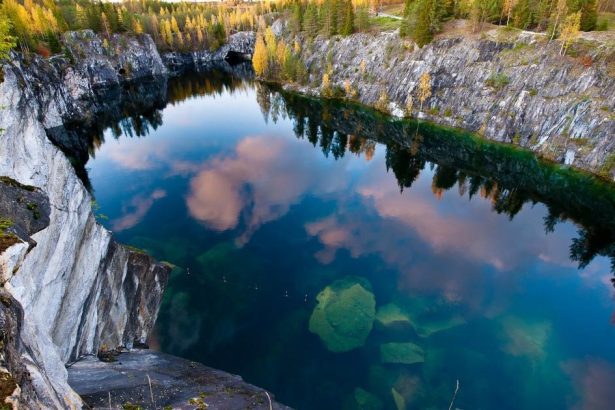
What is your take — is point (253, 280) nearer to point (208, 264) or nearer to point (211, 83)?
point (208, 264)

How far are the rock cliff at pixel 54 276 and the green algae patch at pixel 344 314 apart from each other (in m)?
16.9

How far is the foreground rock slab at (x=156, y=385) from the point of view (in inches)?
691

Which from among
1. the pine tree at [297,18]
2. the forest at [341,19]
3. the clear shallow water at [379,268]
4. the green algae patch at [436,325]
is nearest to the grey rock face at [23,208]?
the clear shallow water at [379,268]

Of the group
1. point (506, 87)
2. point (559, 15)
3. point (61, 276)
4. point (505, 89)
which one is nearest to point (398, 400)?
point (61, 276)

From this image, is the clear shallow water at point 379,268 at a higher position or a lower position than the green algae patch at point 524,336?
higher

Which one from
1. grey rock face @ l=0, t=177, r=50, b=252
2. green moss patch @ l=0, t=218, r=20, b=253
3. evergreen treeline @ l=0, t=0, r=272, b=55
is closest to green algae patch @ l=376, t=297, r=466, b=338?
grey rock face @ l=0, t=177, r=50, b=252

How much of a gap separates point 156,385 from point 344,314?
19888 mm

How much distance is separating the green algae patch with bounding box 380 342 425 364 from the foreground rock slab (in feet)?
41.7

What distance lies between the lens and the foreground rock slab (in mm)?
17547

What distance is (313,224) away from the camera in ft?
166

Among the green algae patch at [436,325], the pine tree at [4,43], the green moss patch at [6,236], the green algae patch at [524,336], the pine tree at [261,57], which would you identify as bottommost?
the green algae patch at [524,336]

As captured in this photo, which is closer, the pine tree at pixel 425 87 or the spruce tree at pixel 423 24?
the pine tree at pixel 425 87

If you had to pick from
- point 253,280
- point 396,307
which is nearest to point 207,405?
point 253,280

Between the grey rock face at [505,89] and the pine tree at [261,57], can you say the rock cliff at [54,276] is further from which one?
the pine tree at [261,57]
